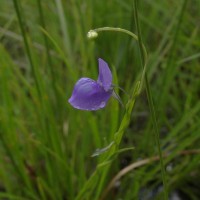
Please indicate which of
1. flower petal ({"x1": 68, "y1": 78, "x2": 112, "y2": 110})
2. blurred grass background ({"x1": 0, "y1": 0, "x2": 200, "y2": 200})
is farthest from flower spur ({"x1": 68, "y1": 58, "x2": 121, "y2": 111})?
blurred grass background ({"x1": 0, "y1": 0, "x2": 200, "y2": 200})

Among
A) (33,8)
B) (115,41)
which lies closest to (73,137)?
(115,41)

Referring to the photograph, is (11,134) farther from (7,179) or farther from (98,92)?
(98,92)

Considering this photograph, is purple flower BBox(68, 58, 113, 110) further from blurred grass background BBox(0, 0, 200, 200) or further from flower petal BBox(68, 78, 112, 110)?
blurred grass background BBox(0, 0, 200, 200)

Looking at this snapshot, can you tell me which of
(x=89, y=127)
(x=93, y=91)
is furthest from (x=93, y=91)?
(x=89, y=127)

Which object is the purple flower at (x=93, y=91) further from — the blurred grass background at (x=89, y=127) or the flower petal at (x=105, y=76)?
the blurred grass background at (x=89, y=127)

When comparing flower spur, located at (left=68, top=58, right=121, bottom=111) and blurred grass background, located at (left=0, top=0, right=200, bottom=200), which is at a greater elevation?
flower spur, located at (left=68, top=58, right=121, bottom=111)

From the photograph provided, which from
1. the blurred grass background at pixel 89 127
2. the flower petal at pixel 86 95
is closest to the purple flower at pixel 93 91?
the flower petal at pixel 86 95

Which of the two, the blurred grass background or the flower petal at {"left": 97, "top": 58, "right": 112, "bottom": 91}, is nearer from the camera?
the flower petal at {"left": 97, "top": 58, "right": 112, "bottom": 91}
